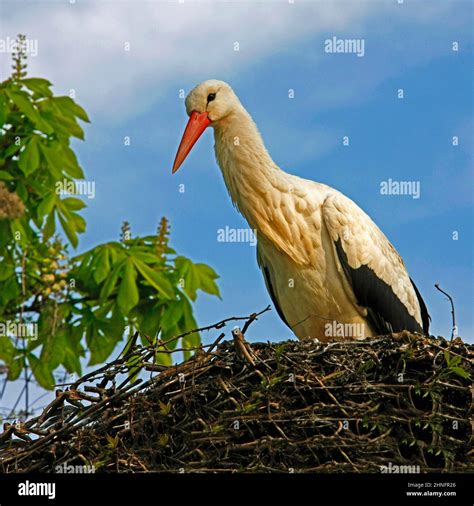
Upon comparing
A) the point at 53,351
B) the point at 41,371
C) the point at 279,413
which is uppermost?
the point at 53,351

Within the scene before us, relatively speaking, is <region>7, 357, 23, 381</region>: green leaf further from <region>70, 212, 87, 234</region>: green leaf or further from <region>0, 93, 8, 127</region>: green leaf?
<region>0, 93, 8, 127</region>: green leaf

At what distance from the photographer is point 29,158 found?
8.10m

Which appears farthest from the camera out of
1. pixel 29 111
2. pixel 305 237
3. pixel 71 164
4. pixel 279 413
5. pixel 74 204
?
pixel 71 164

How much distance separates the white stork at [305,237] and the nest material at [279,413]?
1461mm

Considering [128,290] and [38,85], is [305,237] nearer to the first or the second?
[128,290]

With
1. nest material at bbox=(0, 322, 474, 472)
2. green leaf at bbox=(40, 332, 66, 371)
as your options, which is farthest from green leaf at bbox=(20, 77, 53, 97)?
nest material at bbox=(0, 322, 474, 472)

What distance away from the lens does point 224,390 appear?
4.14m

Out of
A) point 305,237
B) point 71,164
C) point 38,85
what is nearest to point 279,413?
point 305,237

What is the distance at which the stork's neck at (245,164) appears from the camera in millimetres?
5879

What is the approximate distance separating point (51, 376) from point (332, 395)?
460 centimetres

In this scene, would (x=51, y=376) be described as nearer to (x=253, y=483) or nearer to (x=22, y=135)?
(x=22, y=135)

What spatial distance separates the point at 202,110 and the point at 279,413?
8.12 feet

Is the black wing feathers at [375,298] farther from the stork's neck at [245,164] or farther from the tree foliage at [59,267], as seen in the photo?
the tree foliage at [59,267]

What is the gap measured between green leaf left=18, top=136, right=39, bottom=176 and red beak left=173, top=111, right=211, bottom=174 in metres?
2.44
